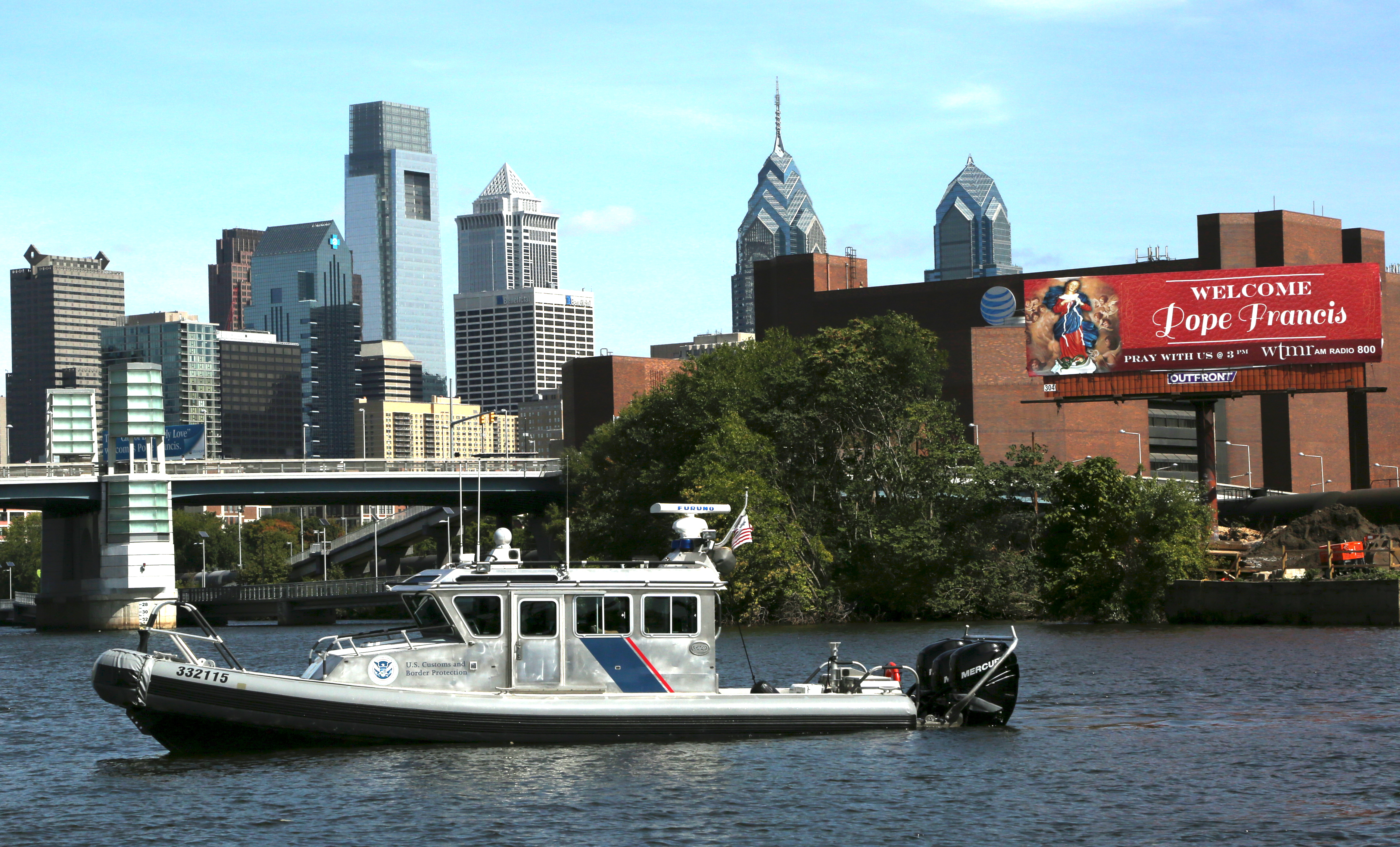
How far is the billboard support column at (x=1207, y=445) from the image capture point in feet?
295

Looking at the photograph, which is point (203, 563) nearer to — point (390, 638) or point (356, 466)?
point (356, 466)

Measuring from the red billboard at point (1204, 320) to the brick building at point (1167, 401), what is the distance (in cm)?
3198

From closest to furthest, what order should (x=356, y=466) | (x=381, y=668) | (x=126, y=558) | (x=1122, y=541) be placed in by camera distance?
(x=381, y=668)
(x=1122, y=541)
(x=126, y=558)
(x=356, y=466)

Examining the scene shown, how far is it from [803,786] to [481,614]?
21.8 ft

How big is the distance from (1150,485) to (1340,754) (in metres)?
44.1

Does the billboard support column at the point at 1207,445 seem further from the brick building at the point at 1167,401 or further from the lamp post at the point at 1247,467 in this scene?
the lamp post at the point at 1247,467

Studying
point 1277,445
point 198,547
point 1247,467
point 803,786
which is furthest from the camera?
point 198,547

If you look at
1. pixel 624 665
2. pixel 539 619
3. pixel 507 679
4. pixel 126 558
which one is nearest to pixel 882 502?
pixel 126 558

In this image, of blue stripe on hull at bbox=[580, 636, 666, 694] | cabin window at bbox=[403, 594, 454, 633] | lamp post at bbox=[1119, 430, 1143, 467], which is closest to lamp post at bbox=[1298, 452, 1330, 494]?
lamp post at bbox=[1119, 430, 1143, 467]

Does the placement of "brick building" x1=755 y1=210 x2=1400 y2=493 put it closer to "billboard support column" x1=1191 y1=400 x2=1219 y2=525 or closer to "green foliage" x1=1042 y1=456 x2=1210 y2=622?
"billboard support column" x1=1191 y1=400 x2=1219 y2=525

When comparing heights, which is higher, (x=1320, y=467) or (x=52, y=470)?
(x=52, y=470)

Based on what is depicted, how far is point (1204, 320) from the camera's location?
286 ft

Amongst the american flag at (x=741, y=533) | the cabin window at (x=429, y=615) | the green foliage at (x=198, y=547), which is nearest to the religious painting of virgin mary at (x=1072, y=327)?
the american flag at (x=741, y=533)

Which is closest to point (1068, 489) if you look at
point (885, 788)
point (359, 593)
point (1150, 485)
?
point (1150, 485)
